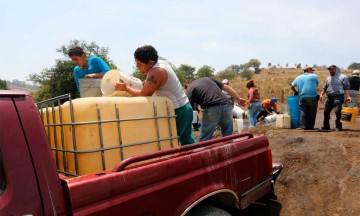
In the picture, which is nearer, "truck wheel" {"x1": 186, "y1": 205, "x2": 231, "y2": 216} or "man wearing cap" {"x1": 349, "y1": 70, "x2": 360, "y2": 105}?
"truck wheel" {"x1": 186, "y1": 205, "x2": 231, "y2": 216}

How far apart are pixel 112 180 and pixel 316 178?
415 cm

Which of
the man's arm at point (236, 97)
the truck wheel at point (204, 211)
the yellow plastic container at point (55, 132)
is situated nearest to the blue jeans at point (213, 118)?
the man's arm at point (236, 97)

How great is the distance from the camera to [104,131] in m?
2.47

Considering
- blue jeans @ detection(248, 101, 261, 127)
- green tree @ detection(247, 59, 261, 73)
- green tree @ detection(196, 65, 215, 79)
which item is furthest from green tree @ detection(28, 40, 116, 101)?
green tree @ detection(247, 59, 261, 73)

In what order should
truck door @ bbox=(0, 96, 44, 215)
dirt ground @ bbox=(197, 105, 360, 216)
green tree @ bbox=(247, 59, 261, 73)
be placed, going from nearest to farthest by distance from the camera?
truck door @ bbox=(0, 96, 44, 215) → dirt ground @ bbox=(197, 105, 360, 216) → green tree @ bbox=(247, 59, 261, 73)

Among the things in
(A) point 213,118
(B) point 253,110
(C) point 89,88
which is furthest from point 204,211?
(B) point 253,110

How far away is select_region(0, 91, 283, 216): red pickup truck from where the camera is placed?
165 centimetres

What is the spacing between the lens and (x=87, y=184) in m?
1.88

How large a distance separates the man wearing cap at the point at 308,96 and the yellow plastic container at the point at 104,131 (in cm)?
617

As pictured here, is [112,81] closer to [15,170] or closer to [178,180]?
[178,180]

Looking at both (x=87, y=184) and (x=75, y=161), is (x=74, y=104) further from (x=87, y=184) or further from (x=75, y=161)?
(x=87, y=184)

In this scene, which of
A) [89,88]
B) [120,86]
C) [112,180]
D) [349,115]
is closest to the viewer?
[112,180]

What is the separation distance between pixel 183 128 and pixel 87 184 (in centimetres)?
185

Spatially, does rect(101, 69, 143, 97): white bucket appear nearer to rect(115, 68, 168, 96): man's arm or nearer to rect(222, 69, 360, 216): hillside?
rect(115, 68, 168, 96): man's arm
